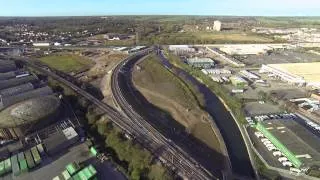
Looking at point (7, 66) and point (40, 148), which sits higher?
point (7, 66)

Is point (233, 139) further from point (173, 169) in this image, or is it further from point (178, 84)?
point (178, 84)

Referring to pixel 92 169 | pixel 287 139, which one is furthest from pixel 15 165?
pixel 287 139

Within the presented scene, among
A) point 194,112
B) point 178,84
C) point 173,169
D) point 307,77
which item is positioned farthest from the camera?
point 307,77

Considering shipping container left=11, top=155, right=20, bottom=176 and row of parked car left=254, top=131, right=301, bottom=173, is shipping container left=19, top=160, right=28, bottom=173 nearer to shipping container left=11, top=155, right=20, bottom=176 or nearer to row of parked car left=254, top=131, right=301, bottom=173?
shipping container left=11, top=155, right=20, bottom=176

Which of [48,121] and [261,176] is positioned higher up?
[48,121]

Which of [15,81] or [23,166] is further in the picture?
[15,81]

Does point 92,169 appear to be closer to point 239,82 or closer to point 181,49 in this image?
point 239,82

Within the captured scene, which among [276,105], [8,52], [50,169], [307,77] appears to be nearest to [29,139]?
[50,169]
